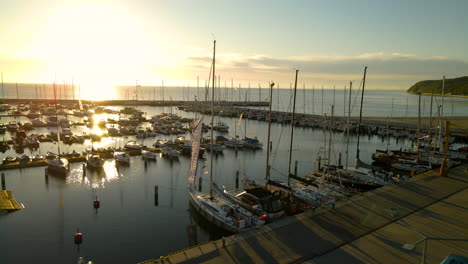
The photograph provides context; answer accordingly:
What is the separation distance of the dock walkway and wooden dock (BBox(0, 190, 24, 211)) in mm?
16455

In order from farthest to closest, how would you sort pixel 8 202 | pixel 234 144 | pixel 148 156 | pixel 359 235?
pixel 234 144, pixel 148 156, pixel 8 202, pixel 359 235

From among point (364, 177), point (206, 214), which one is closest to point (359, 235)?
point (206, 214)

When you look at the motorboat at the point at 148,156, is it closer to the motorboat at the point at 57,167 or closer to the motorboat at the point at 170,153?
the motorboat at the point at 170,153

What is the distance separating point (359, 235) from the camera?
52.4 feet

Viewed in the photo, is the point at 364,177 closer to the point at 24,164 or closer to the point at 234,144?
the point at 234,144

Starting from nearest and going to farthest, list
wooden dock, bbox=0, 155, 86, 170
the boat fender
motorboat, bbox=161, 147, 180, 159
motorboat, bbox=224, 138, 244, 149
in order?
the boat fender → wooden dock, bbox=0, 155, 86, 170 → motorboat, bbox=161, 147, 180, 159 → motorboat, bbox=224, 138, 244, 149

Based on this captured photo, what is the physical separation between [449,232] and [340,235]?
5741 millimetres

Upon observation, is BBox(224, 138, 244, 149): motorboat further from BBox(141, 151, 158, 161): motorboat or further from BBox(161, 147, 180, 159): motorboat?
BBox(141, 151, 158, 161): motorboat

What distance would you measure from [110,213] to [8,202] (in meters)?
7.75

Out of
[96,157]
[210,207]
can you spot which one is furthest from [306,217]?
[96,157]

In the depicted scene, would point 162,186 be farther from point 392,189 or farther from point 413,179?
point 413,179

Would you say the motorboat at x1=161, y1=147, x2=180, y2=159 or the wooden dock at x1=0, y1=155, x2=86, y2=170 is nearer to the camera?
the wooden dock at x1=0, y1=155, x2=86, y2=170

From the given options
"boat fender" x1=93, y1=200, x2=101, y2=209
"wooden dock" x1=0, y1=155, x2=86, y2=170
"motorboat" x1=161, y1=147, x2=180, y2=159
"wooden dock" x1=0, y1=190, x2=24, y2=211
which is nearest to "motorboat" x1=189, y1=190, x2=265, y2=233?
"boat fender" x1=93, y1=200, x2=101, y2=209

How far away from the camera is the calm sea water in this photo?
18484 mm
